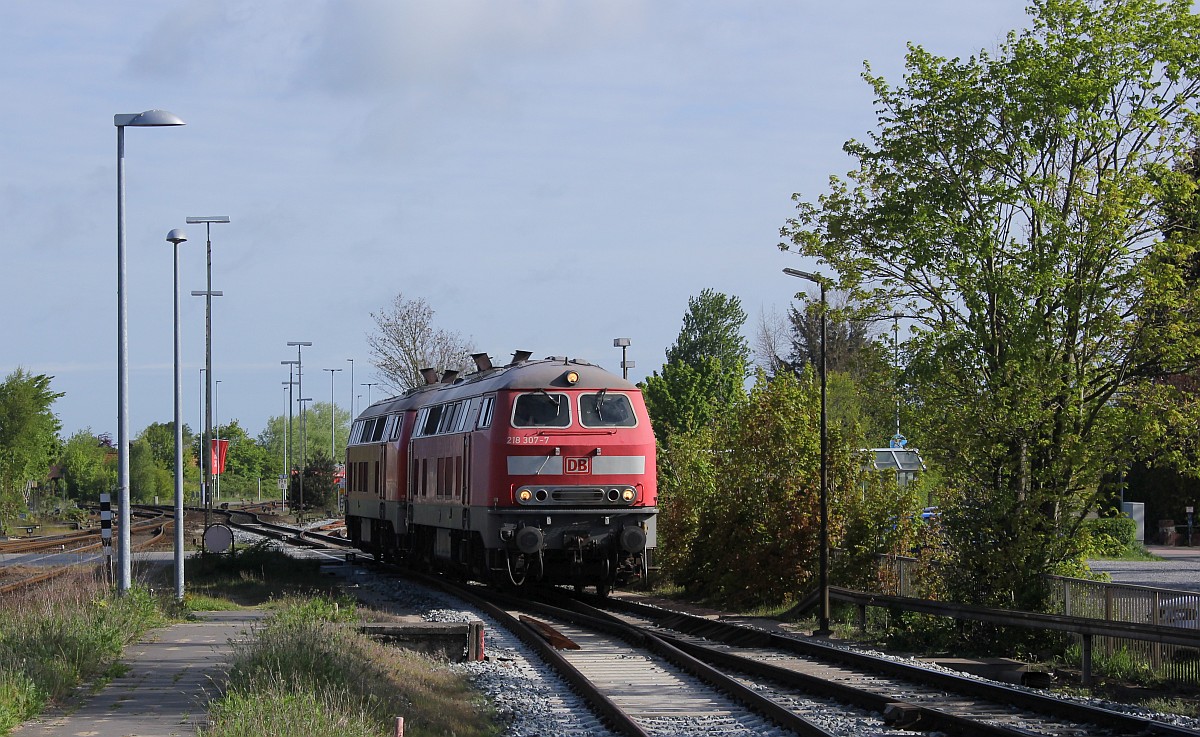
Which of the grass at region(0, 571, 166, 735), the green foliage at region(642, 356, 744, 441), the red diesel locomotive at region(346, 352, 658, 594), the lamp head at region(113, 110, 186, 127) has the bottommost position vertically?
the grass at region(0, 571, 166, 735)

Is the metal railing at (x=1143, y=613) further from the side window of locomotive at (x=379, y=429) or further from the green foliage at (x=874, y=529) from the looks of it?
the side window of locomotive at (x=379, y=429)

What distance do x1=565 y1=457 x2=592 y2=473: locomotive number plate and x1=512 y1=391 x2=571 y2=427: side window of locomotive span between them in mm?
677

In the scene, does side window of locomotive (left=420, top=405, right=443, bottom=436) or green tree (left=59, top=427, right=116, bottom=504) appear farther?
green tree (left=59, top=427, right=116, bottom=504)

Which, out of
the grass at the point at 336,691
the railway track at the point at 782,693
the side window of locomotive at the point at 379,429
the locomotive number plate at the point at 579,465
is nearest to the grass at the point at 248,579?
the side window of locomotive at the point at 379,429

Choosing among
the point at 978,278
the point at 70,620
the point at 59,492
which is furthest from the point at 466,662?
the point at 59,492

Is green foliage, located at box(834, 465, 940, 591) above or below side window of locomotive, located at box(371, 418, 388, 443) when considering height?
below

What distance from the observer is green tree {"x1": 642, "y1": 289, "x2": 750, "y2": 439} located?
172ft

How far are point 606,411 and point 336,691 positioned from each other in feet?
41.0

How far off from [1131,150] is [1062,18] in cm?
241

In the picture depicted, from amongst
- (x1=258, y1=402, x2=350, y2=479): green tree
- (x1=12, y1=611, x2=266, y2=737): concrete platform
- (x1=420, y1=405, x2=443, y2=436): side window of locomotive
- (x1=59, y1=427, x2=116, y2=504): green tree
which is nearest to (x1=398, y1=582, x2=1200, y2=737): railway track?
(x1=12, y1=611, x2=266, y2=737): concrete platform

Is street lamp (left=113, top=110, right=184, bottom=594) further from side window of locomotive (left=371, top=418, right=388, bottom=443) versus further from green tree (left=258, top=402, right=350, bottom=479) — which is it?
green tree (left=258, top=402, right=350, bottom=479)

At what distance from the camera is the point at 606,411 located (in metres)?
24.1

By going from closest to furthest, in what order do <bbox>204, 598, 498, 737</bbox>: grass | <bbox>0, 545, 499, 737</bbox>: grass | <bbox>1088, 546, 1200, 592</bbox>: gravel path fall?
<bbox>204, 598, 498, 737</bbox>: grass, <bbox>0, 545, 499, 737</bbox>: grass, <bbox>1088, 546, 1200, 592</bbox>: gravel path

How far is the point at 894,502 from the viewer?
23969mm
